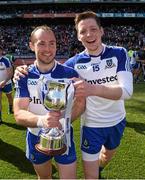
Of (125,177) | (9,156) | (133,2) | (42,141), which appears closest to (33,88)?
(42,141)

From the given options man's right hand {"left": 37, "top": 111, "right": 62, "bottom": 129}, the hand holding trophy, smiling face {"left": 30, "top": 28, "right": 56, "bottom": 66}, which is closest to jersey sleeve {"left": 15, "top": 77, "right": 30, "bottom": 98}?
smiling face {"left": 30, "top": 28, "right": 56, "bottom": 66}

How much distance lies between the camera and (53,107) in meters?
3.18

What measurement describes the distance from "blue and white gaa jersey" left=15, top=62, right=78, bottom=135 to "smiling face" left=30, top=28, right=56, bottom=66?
0.13 m

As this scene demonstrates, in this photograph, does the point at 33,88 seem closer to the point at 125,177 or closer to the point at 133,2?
the point at 125,177

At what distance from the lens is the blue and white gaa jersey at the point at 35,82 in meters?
3.80

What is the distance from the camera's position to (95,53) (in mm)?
4391

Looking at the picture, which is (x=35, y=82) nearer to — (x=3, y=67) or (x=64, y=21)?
(x=3, y=67)

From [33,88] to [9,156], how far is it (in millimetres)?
3362

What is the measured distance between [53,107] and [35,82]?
0.70 meters

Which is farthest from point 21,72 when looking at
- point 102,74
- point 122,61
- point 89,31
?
point 122,61

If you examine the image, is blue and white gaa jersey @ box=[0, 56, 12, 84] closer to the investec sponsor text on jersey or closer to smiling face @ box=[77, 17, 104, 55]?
the investec sponsor text on jersey

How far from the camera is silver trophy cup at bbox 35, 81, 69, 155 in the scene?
3.18 metres

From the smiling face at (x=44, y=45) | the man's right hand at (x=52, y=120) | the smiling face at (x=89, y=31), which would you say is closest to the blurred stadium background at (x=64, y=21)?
the smiling face at (x=89, y=31)

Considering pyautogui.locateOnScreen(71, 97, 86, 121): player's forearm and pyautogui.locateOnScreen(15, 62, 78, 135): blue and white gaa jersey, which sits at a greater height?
pyautogui.locateOnScreen(15, 62, 78, 135): blue and white gaa jersey
